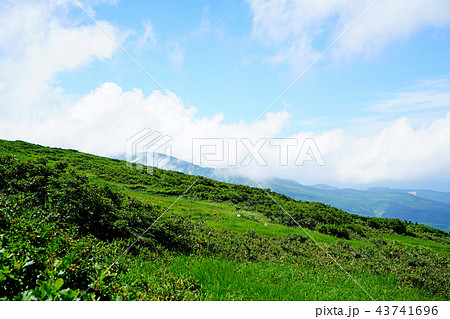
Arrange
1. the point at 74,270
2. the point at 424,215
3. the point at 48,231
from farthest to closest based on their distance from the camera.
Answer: the point at 424,215
the point at 48,231
the point at 74,270

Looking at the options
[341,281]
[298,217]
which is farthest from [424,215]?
[341,281]

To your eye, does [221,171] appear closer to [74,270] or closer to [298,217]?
[298,217]

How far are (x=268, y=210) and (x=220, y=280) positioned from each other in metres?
13.4

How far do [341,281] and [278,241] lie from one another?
3.19 metres

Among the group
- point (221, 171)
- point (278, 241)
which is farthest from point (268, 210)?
point (278, 241)

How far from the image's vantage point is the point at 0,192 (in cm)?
550

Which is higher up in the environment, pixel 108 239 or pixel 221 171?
pixel 221 171

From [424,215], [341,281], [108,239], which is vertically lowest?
[424,215]

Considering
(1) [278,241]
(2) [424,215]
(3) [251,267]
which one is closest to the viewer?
(3) [251,267]

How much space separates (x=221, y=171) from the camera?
58.3ft

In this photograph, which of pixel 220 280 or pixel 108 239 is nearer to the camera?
pixel 220 280
